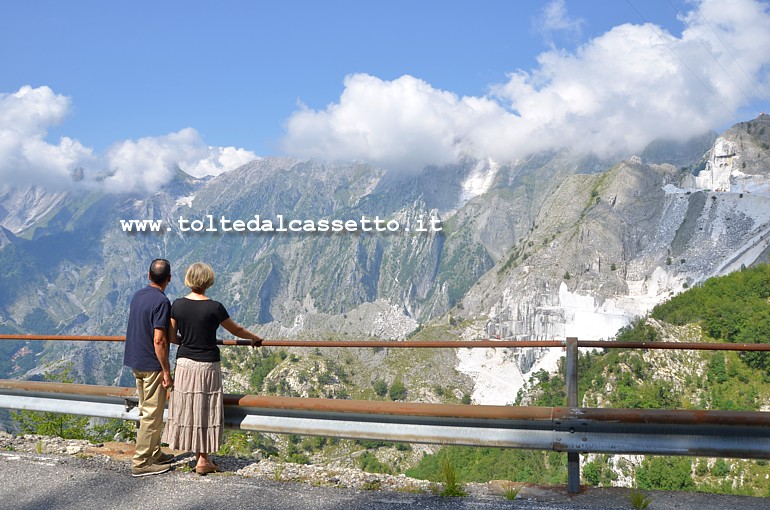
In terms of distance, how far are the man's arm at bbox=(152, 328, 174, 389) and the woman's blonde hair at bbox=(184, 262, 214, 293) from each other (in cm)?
61

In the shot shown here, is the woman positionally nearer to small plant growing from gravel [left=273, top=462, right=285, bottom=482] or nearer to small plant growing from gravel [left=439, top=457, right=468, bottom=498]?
small plant growing from gravel [left=273, top=462, right=285, bottom=482]

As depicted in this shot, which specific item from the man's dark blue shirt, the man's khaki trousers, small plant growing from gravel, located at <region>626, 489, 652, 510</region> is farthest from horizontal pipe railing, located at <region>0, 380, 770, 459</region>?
the man's dark blue shirt

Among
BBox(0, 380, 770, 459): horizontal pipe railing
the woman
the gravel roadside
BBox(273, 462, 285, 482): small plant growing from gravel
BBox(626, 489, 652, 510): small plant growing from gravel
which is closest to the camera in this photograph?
BBox(0, 380, 770, 459): horizontal pipe railing

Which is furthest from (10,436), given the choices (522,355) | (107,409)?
(522,355)

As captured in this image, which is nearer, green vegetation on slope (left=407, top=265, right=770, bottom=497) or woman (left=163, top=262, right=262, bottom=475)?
woman (left=163, top=262, right=262, bottom=475)

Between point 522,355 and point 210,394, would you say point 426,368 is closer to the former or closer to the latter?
point 522,355

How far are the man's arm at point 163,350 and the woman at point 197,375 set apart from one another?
187mm

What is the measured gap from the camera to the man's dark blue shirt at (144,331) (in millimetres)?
7367

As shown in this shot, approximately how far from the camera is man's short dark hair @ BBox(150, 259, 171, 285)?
739 centimetres

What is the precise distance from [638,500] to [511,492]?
1189 mm

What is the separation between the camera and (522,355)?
7530 inches

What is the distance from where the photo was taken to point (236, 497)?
6.60 metres

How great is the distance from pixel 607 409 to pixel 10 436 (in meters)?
8.63

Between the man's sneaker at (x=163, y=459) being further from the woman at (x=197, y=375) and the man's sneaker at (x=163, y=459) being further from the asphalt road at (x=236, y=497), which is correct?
the woman at (x=197, y=375)
